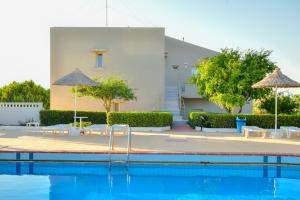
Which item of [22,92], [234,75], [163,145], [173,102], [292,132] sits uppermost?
[234,75]

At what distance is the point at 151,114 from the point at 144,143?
20.2 ft

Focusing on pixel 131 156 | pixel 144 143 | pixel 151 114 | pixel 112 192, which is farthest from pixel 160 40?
pixel 112 192

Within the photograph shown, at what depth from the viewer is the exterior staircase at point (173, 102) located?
27.9 m

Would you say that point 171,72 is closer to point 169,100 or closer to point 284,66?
point 169,100

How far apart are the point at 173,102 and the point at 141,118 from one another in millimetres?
8018

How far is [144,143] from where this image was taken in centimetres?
1510

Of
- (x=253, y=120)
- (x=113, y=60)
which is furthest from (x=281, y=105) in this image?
(x=113, y=60)

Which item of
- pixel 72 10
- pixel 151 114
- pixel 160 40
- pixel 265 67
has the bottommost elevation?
pixel 151 114

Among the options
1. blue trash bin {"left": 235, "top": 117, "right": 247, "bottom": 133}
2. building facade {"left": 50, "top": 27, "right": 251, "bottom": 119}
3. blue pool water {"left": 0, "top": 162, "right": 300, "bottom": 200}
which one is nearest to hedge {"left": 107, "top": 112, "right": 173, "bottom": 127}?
blue trash bin {"left": 235, "top": 117, "right": 247, "bottom": 133}

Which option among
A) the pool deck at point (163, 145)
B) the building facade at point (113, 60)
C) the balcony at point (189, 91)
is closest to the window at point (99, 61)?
the building facade at point (113, 60)

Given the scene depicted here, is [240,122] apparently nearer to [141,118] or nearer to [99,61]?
[141,118]

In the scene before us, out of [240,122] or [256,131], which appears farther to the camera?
[240,122]

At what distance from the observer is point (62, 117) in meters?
22.9

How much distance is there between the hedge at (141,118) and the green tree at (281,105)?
8.13 m
